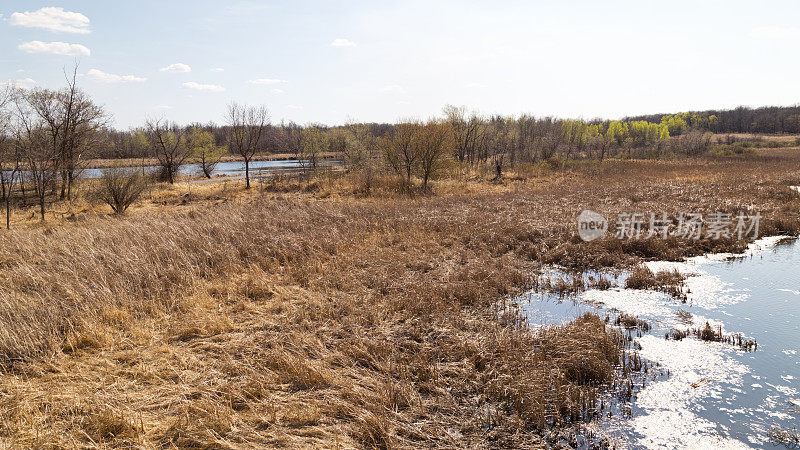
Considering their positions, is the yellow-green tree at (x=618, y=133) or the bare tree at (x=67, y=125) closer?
the bare tree at (x=67, y=125)

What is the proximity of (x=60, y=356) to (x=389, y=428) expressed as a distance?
5.43 m

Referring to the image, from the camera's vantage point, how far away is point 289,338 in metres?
6.36

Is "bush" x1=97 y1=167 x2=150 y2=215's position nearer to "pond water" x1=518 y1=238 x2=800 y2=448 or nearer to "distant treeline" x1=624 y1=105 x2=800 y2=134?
"pond water" x1=518 y1=238 x2=800 y2=448

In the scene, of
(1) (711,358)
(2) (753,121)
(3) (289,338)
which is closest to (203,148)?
(3) (289,338)

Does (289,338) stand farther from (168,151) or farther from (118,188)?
(168,151)

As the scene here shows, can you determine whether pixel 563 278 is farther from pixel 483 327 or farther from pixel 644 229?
pixel 644 229

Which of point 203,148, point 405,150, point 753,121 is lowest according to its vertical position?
point 405,150

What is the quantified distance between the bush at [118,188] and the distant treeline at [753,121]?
112454 millimetres

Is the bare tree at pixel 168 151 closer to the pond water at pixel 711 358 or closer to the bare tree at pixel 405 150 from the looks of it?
the bare tree at pixel 405 150

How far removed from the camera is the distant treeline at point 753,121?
3885 inches

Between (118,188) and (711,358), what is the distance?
2551 cm

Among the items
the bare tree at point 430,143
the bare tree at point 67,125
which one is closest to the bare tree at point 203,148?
the bare tree at point 67,125

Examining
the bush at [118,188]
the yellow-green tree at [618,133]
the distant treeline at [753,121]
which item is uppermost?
the distant treeline at [753,121]

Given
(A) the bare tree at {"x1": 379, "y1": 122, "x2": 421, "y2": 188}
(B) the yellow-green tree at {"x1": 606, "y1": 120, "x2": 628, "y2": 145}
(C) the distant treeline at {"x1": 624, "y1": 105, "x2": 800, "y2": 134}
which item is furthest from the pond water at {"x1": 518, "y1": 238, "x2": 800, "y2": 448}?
(C) the distant treeline at {"x1": 624, "y1": 105, "x2": 800, "y2": 134}
